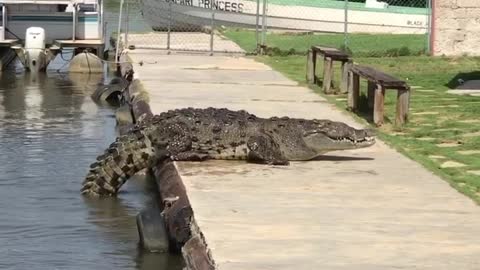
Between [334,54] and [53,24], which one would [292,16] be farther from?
[334,54]

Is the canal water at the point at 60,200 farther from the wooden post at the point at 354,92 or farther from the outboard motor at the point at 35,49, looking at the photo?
the outboard motor at the point at 35,49

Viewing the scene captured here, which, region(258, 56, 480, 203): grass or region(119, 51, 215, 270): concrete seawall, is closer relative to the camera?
region(119, 51, 215, 270): concrete seawall

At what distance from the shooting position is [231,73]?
23.0 metres

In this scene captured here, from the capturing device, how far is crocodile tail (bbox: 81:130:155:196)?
38.5 feet

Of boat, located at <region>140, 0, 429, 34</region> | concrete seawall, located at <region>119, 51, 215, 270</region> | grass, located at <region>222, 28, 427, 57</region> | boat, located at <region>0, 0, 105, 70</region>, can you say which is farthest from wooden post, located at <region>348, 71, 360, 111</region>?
boat, located at <region>140, 0, 429, 34</region>

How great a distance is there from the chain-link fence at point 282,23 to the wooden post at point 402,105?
16014 millimetres

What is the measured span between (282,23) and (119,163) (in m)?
25.1

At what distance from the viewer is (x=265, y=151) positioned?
11.6m

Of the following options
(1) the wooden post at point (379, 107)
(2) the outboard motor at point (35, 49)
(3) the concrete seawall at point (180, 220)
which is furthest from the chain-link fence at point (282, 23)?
(3) the concrete seawall at point (180, 220)

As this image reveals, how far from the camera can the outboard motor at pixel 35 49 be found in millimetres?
26125

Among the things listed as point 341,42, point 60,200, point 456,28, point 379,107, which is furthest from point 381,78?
point 341,42

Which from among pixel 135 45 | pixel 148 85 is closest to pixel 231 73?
pixel 148 85

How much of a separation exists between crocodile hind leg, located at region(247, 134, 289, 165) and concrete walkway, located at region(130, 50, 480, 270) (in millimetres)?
129

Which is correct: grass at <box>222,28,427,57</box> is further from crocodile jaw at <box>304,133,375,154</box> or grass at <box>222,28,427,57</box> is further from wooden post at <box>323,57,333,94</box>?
crocodile jaw at <box>304,133,375,154</box>
